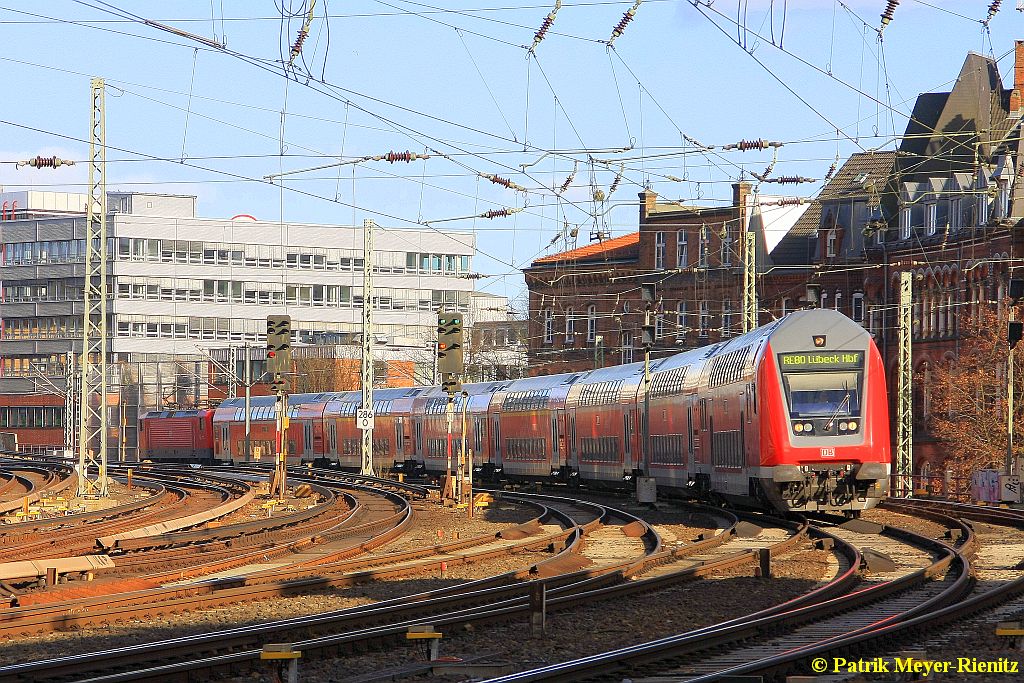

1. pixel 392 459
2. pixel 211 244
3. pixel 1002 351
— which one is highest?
pixel 211 244

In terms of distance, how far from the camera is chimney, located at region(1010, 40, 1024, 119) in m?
70.6

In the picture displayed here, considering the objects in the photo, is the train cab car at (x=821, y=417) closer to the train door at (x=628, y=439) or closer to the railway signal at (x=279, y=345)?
the train door at (x=628, y=439)

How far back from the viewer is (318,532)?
1147 inches

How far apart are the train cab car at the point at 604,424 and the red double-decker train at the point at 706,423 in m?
0.05

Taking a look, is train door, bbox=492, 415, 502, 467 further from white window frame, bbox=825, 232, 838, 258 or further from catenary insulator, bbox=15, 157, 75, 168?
white window frame, bbox=825, 232, 838, 258

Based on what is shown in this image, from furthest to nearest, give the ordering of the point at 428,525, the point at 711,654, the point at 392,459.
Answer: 1. the point at 392,459
2. the point at 428,525
3. the point at 711,654

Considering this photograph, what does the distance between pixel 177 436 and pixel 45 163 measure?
57358mm

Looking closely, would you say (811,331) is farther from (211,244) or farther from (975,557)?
(211,244)

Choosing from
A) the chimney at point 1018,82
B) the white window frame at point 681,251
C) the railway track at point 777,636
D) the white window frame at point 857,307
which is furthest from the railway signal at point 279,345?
the white window frame at point 681,251

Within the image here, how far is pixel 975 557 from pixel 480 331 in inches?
3935

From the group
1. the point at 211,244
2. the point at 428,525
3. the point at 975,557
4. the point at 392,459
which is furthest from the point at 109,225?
the point at 975,557

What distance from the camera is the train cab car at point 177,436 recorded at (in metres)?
87.7

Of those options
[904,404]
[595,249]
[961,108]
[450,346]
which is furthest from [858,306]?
[450,346]

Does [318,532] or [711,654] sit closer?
[711,654]
